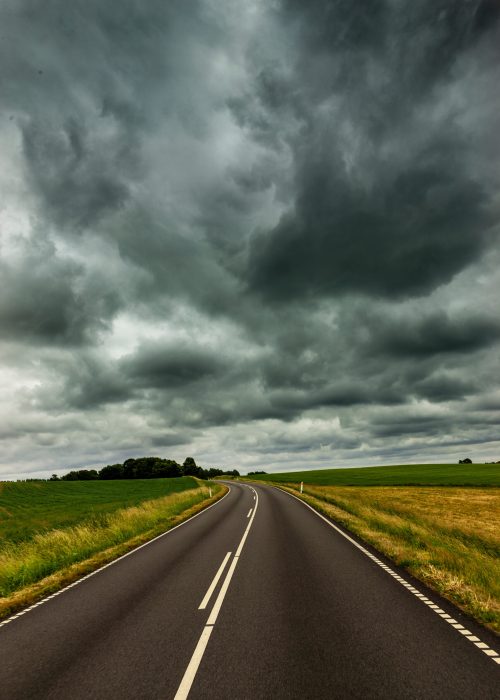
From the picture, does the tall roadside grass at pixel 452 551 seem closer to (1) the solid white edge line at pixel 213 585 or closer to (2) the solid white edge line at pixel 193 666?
(2) the solid white edge line at pixel 193 666

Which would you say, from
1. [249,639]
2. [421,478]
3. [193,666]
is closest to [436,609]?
[249,639]

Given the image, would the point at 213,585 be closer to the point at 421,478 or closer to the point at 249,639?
the point at 249,639

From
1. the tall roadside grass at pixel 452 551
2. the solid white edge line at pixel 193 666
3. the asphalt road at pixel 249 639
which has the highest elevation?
the solid white edge line at pixel 193 666

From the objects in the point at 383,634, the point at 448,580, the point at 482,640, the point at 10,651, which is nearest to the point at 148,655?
the point at 10,651

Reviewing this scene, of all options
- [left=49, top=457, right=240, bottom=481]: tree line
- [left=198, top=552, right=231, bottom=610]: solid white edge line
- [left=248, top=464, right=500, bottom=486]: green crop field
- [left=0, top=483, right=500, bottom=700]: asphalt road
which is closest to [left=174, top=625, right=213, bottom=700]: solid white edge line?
[left=0, top=483, right=500, bottom=700]: asphalt road

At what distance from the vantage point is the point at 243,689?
4.52 metres

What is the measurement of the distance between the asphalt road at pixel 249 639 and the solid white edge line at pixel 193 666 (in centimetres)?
2


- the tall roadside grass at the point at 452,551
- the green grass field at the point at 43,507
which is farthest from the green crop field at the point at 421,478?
the tall roadside grass at the point at 452,551

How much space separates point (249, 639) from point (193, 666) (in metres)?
1.14

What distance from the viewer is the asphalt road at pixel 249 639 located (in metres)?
4.62

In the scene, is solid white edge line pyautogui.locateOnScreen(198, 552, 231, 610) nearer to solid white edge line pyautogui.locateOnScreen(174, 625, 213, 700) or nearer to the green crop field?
solid white edge line pyautogui.locateOnScreen(174, 625, 213, 700)

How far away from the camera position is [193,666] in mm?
5066

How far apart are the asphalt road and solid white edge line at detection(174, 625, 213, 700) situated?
0.02m

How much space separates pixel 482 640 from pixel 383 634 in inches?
53.7
